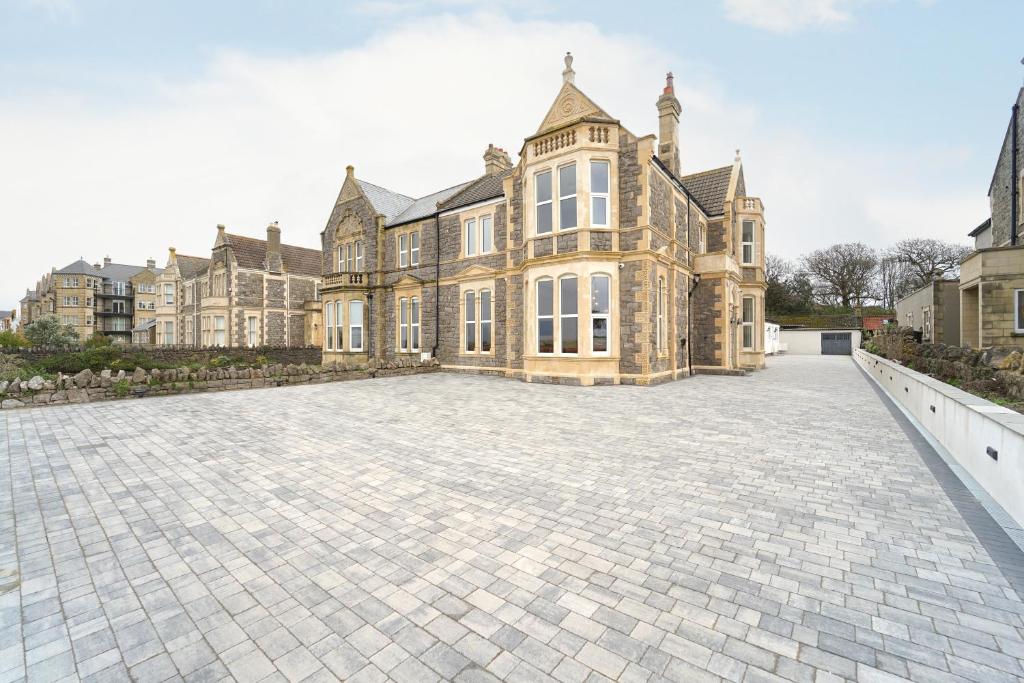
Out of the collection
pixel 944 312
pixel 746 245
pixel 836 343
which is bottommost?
Answer: pixel 836 343

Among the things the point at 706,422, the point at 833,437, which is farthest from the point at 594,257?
the point at 833,437

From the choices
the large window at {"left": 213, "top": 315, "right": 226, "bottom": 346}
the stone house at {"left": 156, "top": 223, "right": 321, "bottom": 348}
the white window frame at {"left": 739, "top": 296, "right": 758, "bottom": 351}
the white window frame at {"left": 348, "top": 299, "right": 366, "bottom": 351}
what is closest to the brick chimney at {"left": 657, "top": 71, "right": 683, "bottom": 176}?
the white window frame at {"left": 739, "top": 296, "right": 758, "bottom": 351}

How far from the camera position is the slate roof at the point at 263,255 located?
1314 inches

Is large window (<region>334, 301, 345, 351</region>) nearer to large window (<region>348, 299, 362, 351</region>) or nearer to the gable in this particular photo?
large window (<region>348, 299, 362, 351</region>)

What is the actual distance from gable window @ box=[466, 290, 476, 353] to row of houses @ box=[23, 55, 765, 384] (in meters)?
0.08

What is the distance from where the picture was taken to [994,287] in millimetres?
13773

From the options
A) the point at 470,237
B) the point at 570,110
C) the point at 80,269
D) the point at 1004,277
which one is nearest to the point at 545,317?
the point at 470,237

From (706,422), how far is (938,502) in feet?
12.9

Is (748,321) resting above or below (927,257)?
below

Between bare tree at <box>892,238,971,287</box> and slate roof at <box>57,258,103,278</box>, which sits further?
slate roof at <box>57,258,103,278</box>

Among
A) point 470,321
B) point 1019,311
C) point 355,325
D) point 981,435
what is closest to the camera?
point 981,435

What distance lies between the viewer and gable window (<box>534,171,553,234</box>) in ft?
49.5

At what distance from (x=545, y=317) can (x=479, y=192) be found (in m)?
8.84

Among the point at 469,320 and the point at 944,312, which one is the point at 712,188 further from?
the point at 469,320
